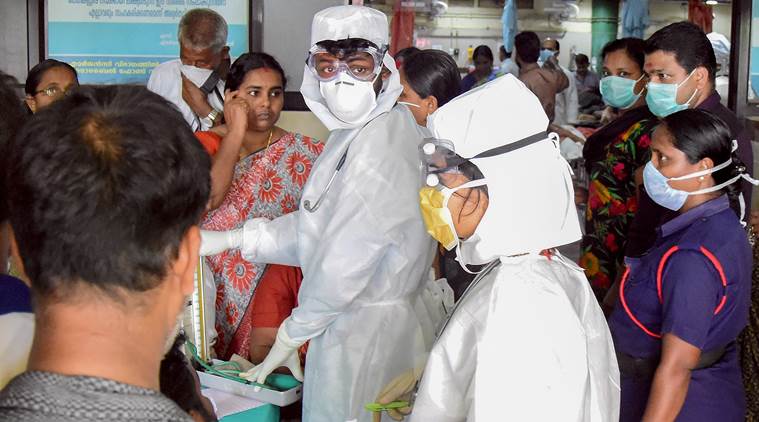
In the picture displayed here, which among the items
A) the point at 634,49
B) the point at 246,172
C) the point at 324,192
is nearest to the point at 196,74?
the point at 246,172

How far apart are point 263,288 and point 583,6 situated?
50.4 feet

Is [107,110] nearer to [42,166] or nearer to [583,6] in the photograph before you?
[42,166]

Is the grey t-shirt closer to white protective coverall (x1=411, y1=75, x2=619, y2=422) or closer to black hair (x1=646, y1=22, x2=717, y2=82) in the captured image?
white protective coverall (x1=411, y1=75, x2=619, y2=422)

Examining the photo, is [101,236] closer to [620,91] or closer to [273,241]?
[273,241]

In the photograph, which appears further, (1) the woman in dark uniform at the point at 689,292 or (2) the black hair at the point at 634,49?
(2) the black hair at the point at 634,49

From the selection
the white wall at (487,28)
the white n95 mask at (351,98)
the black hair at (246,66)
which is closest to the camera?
the white n95 mask at (351,98)

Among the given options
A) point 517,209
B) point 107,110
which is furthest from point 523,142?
point 107,110

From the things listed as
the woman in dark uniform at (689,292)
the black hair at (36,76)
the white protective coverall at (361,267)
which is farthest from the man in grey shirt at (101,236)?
the black hair at (36,76)

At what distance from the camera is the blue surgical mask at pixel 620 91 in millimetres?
3668

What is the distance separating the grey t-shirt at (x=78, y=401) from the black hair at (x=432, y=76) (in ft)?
8.52

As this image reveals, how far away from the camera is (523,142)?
1.89m

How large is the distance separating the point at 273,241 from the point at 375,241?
0.44 meters

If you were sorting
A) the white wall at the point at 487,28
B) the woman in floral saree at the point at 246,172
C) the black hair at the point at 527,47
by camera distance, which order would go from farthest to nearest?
1. the white wall at the point at 487,28
2. the black hair at the point at 527,47
3. the woman in floral saree at the point at 246,172

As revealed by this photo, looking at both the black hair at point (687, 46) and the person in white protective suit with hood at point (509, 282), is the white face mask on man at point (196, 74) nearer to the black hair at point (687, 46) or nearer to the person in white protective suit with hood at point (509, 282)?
the black hair at point (687, 46)
